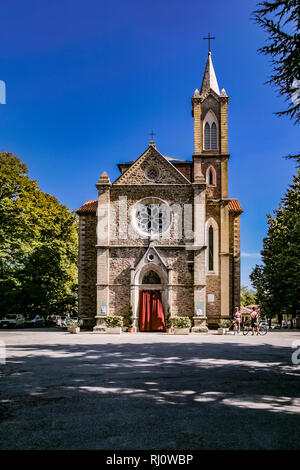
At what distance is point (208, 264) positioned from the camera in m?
30.5

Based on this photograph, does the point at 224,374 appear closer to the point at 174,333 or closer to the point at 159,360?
the point at 159,360

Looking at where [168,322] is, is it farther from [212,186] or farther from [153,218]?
[212,186]

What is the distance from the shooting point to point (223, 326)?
27125 mm

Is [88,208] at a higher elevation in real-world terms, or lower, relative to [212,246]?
higher

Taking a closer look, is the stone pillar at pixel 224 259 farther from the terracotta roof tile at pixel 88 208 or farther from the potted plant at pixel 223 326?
the terracotta roof tile at pixel 88 208

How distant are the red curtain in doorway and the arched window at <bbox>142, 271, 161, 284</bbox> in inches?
37.5

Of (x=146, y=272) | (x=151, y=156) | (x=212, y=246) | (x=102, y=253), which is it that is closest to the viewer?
(x=102, y=253)

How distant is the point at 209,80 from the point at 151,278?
18535 millimetres

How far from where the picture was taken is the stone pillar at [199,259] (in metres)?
27.6

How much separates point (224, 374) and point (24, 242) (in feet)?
81.6

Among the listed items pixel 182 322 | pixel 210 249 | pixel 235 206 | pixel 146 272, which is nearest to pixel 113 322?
pixel 146 272

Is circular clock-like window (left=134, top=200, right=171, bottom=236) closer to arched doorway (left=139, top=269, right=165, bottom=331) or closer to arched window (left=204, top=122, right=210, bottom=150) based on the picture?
arched doorway (left=139, top=269, right=165, bottom=331)

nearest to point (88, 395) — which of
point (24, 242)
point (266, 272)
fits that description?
point (24, 242)

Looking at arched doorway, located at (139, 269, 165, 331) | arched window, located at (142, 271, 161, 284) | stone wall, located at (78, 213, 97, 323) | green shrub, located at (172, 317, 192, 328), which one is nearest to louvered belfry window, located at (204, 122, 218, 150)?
stone wall, located at (78, 213, 97, 323)
